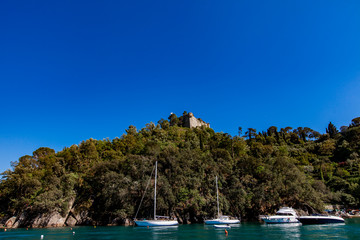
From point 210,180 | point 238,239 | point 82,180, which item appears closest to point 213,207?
point 210,180

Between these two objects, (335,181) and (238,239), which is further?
(335,181)

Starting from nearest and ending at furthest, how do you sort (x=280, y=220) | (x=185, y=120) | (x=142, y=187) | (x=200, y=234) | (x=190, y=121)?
(x=200, y=234)
(x=280, y=220)
(x=142, y=187)
(x=190, y=121)
(x=185, y=120)

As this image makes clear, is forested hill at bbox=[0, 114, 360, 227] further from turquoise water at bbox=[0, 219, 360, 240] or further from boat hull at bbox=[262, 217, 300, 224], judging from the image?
turquoise water at bbox=[0, 219, 360, 240]

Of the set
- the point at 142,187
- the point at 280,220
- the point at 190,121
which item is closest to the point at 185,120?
the point at 190,121

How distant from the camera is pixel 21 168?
50.4 m

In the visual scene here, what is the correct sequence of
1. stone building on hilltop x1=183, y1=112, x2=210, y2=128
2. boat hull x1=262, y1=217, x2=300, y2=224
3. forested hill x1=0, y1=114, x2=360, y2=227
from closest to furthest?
boat hull x1=262, y1=217, x2=300, y2=224 → forested hill x1=0, y1=114, x2=360, y2=227 → stone building on hilltop x1=183, y1=112, x2=210, y2=128

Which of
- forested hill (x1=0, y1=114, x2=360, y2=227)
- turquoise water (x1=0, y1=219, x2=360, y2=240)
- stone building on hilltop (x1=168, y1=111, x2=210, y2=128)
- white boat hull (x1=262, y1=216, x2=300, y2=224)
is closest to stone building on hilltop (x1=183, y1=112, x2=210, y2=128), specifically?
stone building on hilltop (x1=168, y1=111, x2=210, y2=128)

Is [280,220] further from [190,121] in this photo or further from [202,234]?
[190,121]

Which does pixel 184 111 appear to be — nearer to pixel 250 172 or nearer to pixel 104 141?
pixel 104 141

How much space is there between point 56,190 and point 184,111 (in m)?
90.1

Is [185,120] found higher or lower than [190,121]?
higher

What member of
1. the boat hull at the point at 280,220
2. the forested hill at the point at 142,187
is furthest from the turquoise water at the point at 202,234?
the forested hill at the point at 142,187

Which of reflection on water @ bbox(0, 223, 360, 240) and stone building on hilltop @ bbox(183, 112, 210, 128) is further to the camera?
stone building on hilltop @ bbox(183, 112, 210, 128)

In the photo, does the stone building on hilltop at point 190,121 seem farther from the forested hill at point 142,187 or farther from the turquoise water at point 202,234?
the turquoise water at point 202,234
